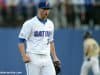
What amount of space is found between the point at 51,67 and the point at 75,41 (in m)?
7.80

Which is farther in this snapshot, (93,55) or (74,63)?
(74,63)

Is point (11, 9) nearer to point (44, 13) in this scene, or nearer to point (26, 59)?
point (44, 13)

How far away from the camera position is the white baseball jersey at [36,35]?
956cm

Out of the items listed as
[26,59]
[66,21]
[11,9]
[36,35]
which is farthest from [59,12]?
[26,59]

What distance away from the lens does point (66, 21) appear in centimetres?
1817

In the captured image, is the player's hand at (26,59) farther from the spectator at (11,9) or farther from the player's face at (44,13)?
the spectator at (11,9)

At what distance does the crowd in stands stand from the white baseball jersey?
331 inches

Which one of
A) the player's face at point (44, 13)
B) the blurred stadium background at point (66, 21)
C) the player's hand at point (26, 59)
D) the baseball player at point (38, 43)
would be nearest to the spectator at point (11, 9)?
the blurred stadium background at point (66, 21)

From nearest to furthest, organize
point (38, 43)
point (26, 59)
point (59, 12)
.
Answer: point (26, 59) → point (38, 43) → point (59, 12)

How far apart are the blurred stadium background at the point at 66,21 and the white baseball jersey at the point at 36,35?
7.14m

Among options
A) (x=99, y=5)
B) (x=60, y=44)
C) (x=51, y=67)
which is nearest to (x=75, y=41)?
(x=60, y=44)

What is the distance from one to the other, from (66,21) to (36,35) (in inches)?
340

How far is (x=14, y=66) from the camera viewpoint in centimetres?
1645

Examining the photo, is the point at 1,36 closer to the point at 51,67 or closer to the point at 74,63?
the point at 74,63
